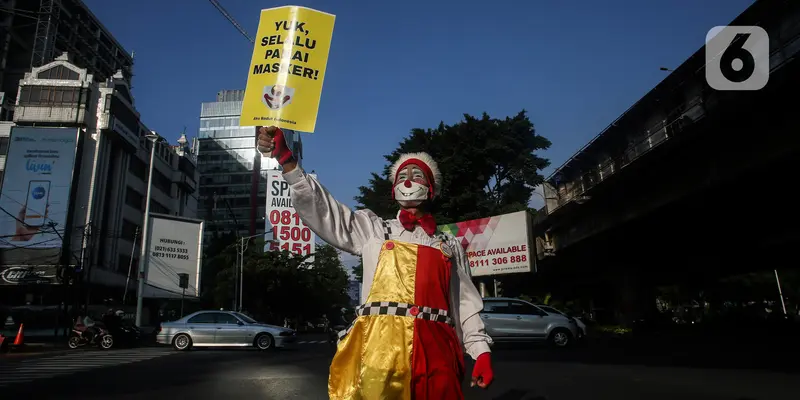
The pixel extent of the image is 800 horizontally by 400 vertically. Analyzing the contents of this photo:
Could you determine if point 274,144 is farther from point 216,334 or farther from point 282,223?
point 282,223

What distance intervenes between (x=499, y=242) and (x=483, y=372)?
20.5 m

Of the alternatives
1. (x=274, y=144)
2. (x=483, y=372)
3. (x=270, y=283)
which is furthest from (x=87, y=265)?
(x=483, y=372)

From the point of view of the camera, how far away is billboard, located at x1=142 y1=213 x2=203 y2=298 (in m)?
26.1

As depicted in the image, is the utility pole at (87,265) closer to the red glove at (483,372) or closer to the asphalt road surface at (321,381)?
the asphalt road surface at (321,381)

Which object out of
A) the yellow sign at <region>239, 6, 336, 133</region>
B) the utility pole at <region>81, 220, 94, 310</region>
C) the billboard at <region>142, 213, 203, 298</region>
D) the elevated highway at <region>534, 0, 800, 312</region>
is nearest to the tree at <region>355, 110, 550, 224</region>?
the elevated highway at <region>534, 0, 800, 312</region>

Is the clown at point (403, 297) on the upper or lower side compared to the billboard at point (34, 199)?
lower

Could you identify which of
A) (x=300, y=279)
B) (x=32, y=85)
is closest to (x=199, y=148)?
(x=32, y=85)

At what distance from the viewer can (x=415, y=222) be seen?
2.67m

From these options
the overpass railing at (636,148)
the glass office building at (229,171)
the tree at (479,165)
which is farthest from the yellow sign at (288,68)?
the glass office building at (229,171)

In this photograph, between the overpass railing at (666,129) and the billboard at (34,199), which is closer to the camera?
the overpass railing at (666,129)

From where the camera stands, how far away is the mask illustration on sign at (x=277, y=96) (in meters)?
2.96

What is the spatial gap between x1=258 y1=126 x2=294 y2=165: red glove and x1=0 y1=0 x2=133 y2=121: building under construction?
Answer: 45700 millimetres

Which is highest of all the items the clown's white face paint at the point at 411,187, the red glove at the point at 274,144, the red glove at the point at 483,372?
the red glove at the point at 274,144

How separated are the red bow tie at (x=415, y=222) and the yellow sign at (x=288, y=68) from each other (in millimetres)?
706
